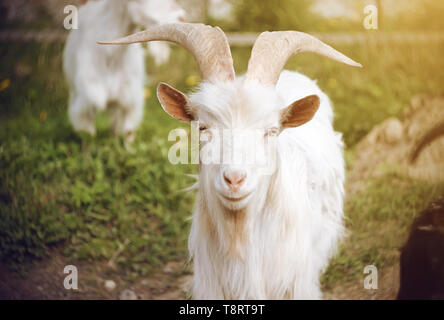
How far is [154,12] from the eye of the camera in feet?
15.8

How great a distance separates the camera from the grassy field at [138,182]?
417 centimetres

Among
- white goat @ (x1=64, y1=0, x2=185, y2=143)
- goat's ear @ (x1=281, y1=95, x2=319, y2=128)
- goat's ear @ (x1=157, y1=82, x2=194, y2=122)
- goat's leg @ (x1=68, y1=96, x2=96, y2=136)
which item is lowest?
goat's ear @ (x1=281, y1=95, x2=319, y2=128)

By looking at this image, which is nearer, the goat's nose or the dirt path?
the goat's nose

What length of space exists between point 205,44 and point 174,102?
1.22 feet

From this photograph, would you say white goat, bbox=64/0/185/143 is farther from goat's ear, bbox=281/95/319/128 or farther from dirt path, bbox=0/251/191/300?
goat's ear, bbox=281/95/319/128

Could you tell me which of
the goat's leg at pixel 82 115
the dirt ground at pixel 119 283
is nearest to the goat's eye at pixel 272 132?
the dirt ground at pixel 119 283

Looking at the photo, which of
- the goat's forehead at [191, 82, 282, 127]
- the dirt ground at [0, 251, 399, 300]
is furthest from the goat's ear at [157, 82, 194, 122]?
the dirt ground at [0, 251, 399, 300]

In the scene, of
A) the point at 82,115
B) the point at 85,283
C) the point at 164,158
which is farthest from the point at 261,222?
the point at 82,115

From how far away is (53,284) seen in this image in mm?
3857

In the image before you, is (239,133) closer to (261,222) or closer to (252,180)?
(252,180)

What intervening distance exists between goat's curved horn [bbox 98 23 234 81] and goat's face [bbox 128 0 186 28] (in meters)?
1.79

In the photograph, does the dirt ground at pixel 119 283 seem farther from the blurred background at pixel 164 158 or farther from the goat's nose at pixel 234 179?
the goat's nose at pixel 234 179

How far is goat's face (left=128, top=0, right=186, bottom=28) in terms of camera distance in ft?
15.5

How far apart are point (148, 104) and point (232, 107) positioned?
419cm
